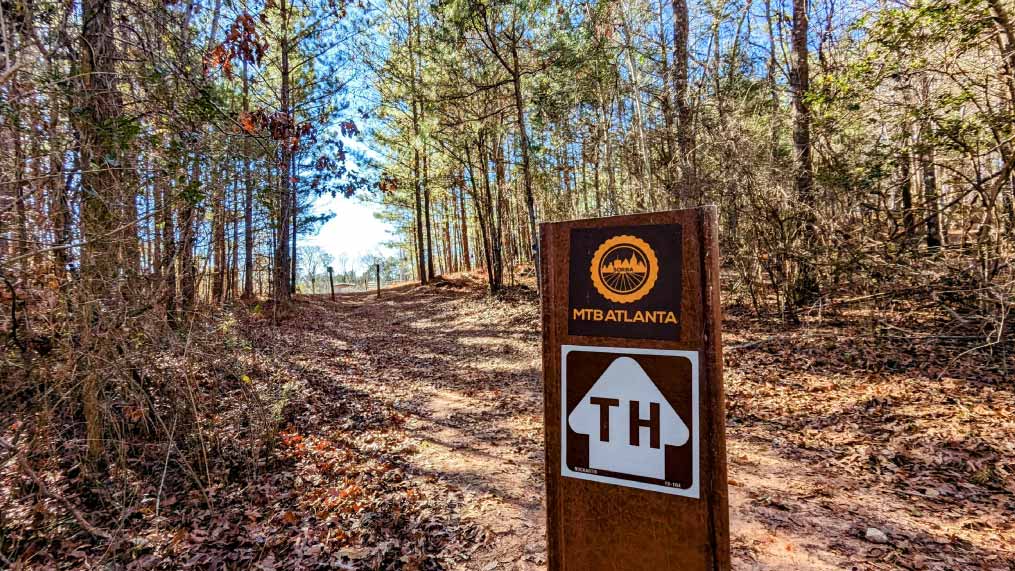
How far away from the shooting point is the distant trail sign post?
3.90ft

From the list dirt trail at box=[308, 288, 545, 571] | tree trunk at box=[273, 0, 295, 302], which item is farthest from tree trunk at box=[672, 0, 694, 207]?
tree trunk at box=[273, 0, 295, 302]

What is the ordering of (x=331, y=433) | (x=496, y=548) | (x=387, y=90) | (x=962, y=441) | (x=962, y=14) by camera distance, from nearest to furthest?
(x=496, y=548), (x=962, y=441), (x=962, y=14), (x=331, y=433), (x=387, y=90)

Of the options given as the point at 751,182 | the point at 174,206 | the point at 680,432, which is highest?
the point at 751,182

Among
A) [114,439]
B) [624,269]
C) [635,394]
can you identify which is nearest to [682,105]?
[624,269]

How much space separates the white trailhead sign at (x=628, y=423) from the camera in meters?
1.23

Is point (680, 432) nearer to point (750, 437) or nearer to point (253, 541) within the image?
point (253, 541)

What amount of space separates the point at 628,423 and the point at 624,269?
0.48 metres

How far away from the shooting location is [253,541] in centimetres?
304

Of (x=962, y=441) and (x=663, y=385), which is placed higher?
(x=663, y=385)

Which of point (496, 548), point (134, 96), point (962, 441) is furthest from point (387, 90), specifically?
point (962, 441)

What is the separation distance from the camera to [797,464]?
3734 millimetres

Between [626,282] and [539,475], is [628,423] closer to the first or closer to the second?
[626,282]

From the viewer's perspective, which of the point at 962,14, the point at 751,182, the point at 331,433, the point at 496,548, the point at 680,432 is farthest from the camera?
the point at 751,182

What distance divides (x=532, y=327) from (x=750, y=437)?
6.16m
